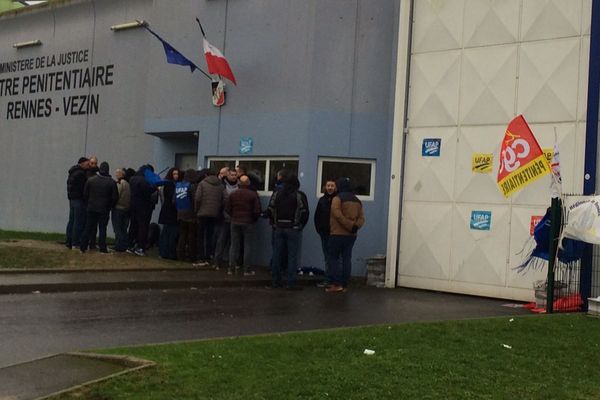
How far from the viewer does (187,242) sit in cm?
1598

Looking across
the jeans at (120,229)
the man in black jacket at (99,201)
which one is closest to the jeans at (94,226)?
the man in black jacket at (99,201)

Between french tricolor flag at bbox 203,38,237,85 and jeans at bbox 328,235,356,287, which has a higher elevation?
french tricolor flag at bbox 203,38,237,85

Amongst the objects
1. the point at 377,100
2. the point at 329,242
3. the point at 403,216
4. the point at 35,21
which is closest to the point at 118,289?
the point at 329,242

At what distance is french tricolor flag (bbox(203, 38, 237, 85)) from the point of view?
16.4 m

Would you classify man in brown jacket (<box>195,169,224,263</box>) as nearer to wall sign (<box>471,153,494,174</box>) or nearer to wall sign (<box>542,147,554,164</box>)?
wall sign (<box>471,153,494,174</box>)

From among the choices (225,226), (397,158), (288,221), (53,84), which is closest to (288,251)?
(288,221)

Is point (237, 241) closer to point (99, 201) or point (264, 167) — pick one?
point (264, 167)

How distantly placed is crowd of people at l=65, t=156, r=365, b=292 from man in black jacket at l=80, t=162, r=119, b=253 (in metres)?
0.02

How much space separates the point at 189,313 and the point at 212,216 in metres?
4.90

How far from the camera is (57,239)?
19.7m

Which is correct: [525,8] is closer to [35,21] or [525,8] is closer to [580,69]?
[580,69]

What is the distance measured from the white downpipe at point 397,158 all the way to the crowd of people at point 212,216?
1065 mm

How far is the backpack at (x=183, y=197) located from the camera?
15445 mm

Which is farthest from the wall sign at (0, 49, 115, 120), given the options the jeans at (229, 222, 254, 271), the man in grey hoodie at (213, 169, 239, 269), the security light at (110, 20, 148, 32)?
the jeans at (229, 222, 254, 271)
